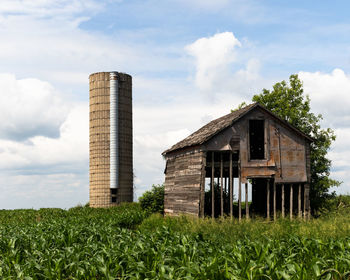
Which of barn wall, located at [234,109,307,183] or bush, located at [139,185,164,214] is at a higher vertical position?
barn wall, located at [234,109,307,183]

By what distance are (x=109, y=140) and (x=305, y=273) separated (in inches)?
970

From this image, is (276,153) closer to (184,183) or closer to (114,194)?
(184,183)

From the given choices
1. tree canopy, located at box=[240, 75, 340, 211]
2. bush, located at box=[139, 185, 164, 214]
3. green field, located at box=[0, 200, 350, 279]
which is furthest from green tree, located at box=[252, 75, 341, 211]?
green field, located at box=[0, 200, 350, 279]

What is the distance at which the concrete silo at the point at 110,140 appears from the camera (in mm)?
30114

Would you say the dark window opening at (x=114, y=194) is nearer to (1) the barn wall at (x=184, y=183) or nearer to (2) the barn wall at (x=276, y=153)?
(1) the barn wall at (x=184, y=183)

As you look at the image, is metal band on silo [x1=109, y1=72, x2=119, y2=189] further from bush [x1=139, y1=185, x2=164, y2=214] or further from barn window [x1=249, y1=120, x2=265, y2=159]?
barn window [x1=249, y1=120, x2=265, y2=159]

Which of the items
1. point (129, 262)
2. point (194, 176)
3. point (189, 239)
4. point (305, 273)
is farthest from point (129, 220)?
point (305, 273)

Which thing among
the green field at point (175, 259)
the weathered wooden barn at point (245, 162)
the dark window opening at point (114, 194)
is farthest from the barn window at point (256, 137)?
the green field at point (175, 259)

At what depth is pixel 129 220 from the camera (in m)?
22.4

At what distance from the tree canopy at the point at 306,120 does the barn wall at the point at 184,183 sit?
9981 mm

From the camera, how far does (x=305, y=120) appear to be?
1208 inches

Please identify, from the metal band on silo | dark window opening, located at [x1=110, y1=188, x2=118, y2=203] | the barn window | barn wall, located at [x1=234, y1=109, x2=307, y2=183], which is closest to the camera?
barn wall, located at [x1=234, y1=109, x2=307, y2=183]

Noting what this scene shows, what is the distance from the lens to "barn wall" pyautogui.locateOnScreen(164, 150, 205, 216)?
1959 centimetres

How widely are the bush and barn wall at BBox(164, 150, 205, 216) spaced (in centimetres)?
175
